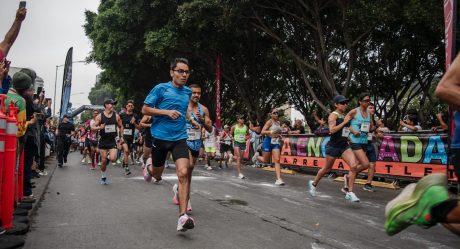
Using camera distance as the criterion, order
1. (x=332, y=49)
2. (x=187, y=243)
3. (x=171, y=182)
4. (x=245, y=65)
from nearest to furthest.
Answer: (x=187, y=243), (x=171, y=182), (x=332, y=49), (x=245, y=65)

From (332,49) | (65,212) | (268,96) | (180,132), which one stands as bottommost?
(65,212)

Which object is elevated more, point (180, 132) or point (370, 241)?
point (180, 132)

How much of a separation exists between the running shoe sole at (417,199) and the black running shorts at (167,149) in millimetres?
3138

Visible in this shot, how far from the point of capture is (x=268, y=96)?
3047 cm

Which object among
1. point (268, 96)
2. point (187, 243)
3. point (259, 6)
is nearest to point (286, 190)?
point (187, 243)

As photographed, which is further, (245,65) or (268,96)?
(268,96)

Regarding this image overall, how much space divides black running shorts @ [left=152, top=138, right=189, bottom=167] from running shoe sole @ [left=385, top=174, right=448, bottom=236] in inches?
124

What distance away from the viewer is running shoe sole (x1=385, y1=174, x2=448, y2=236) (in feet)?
8.98

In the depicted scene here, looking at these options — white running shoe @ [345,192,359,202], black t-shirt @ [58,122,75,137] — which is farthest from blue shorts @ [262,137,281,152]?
black t-shirt @ [58,122,75,137]

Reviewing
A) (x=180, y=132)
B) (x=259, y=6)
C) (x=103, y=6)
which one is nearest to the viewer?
(x=180, y=132)

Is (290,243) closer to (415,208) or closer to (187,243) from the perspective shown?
(187,243)

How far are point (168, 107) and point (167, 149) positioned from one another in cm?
54

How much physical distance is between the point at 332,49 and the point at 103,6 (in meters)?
14.5

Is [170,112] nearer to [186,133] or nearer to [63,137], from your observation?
[186,133]
